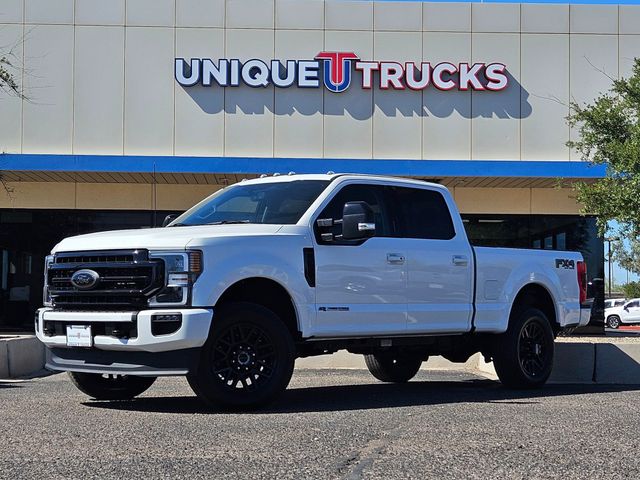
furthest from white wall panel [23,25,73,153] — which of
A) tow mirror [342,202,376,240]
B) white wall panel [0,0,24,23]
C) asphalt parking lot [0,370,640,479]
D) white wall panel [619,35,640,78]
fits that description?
tow mirror [342,202,376,240]

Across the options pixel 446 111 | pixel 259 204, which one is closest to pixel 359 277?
pixel 259 204

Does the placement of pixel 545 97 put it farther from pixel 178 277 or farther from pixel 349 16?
pixel 178 277

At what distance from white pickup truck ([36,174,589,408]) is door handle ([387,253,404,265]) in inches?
0.5

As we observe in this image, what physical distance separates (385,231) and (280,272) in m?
1.51

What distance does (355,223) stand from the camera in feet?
26.0

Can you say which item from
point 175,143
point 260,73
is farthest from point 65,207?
point 260,73

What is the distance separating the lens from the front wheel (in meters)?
9.67

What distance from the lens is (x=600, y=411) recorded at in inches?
308

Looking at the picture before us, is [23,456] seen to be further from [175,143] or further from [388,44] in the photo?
[388,44]

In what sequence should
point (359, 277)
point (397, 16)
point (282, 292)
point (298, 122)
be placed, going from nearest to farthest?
point (282, 292) < point (359, 277) < point (298, 122) < point (397, 16)

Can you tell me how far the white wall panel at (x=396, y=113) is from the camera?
69.8 feet

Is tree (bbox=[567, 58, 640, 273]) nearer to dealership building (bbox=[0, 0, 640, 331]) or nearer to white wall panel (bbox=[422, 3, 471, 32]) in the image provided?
dealership building (bbox=[0, 0, 640, 331])

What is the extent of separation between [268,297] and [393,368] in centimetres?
347

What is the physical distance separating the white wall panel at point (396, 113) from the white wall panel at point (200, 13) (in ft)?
12.1
